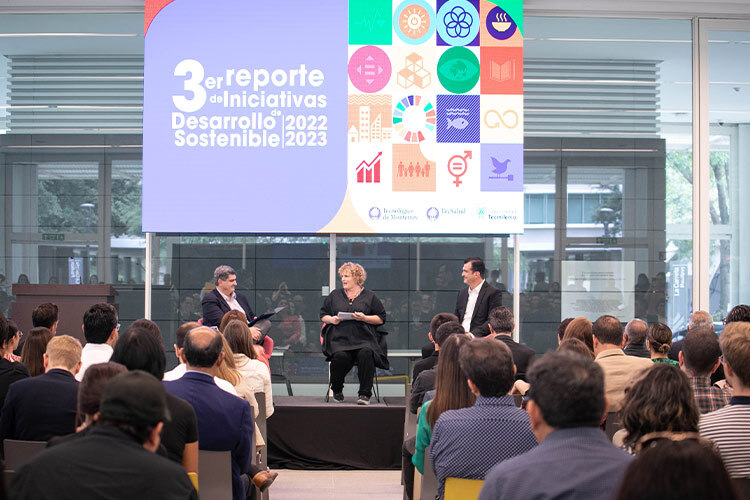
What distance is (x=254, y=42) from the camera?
7.18 m

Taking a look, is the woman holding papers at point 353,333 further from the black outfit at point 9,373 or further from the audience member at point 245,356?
the black outfit at point 9,373

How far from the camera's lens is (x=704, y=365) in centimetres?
342

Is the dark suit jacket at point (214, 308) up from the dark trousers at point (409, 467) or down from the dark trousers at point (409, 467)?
up

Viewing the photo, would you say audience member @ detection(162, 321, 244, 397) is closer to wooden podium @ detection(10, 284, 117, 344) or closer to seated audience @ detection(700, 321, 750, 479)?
seated audience @ detection(700, 321, 750, 479)

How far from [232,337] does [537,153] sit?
4183 mm

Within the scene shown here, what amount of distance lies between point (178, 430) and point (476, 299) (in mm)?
4423

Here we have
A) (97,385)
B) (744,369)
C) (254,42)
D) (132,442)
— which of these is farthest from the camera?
(254,42)

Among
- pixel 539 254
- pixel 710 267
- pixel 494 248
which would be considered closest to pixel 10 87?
pixel 494 248

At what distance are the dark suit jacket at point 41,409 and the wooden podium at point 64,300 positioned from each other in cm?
421

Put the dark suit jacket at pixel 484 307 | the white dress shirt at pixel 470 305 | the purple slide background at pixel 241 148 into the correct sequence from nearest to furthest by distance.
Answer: the dark suit jacket at pixel 484 307
the white dress shirt at pixel 470 305
the purple slide background at pixel 241 148

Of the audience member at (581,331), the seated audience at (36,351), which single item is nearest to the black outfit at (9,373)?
the seated audience at (36,351)

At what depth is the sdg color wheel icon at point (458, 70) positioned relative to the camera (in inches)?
284

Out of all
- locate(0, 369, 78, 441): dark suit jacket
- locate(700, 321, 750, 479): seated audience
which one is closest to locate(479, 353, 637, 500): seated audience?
locate(700, 321, 750, 479): seated audience

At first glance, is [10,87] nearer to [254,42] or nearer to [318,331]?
[254,42]
